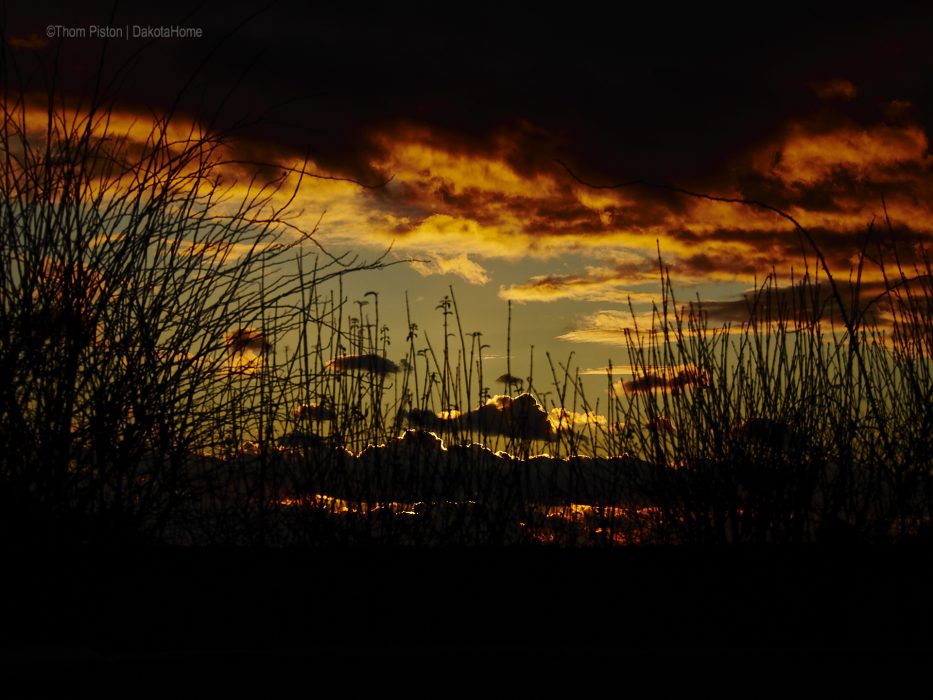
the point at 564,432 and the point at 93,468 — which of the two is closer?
the point at 93,468

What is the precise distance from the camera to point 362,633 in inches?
93.8

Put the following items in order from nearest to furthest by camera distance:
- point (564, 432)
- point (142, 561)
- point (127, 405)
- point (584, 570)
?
point (127, 405), point (142, 561), point (584, 570), point (564, 432)

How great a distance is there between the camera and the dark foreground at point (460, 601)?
2355mm

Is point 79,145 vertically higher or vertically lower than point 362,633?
higher

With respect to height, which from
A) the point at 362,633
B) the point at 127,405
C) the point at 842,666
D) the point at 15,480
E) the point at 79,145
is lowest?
the point at 362,633

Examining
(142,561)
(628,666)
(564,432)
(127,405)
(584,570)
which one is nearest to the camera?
(628,666)

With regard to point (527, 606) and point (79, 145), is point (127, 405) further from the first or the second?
point (527, 606)

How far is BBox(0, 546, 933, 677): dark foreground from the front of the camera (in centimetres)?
236

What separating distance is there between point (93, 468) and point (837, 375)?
9.09 ft

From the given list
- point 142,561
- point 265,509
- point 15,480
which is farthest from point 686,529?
point 15,480

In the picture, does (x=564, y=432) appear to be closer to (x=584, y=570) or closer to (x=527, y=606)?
(x=584, y=570)

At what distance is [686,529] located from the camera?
145 inches

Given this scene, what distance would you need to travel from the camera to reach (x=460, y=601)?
8.67ft

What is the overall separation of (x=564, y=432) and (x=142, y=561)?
1997 mm
